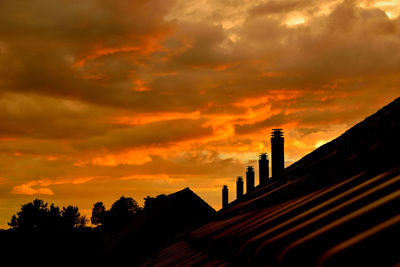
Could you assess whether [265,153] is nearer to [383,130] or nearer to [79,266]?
[79,266]

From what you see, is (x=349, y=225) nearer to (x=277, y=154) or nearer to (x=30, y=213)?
(x=277, y=154)

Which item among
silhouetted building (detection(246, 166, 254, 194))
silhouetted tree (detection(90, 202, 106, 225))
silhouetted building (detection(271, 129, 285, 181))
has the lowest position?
→ silhouetted building (detection(271, 129, 285, 181))

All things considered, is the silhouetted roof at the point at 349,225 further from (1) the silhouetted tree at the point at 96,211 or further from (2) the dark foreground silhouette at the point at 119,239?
(1) the silhouetted tree at the point at 96,211

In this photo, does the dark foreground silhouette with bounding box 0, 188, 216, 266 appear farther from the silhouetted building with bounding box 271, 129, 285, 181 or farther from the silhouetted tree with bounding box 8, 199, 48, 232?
the silhouetted tree with bounding box 8, 199, 48, 232

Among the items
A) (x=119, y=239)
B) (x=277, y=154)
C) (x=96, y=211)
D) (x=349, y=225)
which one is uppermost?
(x=96, y=211)

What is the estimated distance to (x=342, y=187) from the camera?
119 inches

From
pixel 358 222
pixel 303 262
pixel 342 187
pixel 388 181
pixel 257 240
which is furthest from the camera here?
pixel 342 187

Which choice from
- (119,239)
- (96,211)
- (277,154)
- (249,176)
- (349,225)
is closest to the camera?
(349,225)

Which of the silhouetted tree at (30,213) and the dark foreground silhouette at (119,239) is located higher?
the silhouetted tree at (30,213)

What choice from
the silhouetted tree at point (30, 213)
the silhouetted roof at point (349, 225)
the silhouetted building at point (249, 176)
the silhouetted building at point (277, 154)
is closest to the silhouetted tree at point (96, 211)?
the silhouetted tree at point (30, 213)

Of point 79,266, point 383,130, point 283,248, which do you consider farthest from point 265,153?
point 283,248

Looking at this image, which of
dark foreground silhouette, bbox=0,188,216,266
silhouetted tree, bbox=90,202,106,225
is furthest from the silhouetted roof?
silhouetted tree, bbox=90,202,106,225

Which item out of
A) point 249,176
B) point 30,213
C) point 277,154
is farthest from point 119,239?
point 30,213

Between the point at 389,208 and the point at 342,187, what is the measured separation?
45.1 inches
